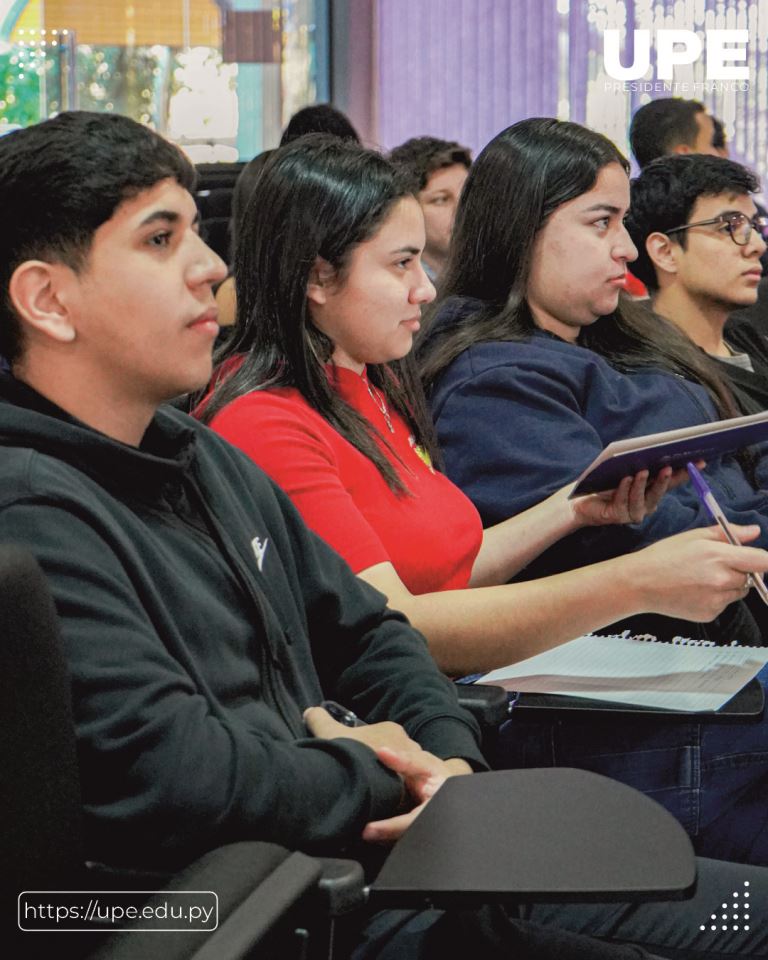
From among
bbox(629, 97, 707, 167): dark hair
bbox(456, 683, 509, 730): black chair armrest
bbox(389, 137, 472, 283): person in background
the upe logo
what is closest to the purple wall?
the upe logo

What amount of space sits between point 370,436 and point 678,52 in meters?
4.52

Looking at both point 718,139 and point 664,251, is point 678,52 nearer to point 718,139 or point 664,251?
point 718,139

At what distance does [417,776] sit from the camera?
121 cm

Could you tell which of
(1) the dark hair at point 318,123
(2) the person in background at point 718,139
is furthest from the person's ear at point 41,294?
(2) the person in background at point 718,139

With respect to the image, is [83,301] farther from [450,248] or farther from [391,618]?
[450,248]

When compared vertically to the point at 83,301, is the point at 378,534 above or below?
below

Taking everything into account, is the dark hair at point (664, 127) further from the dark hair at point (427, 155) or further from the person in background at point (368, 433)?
the person in background at point (368, 433)

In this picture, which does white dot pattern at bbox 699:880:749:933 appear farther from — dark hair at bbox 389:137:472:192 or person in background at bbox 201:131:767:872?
dark hair at bbox 389:137:472:192

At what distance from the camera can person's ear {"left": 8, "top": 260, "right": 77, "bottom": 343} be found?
115 cm

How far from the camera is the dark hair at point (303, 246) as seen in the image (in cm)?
173

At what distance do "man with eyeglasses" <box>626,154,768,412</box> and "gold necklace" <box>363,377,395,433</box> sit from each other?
1.09 m

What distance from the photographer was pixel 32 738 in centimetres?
81

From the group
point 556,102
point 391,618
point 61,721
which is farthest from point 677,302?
point 556,102

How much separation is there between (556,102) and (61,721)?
17.9ft
